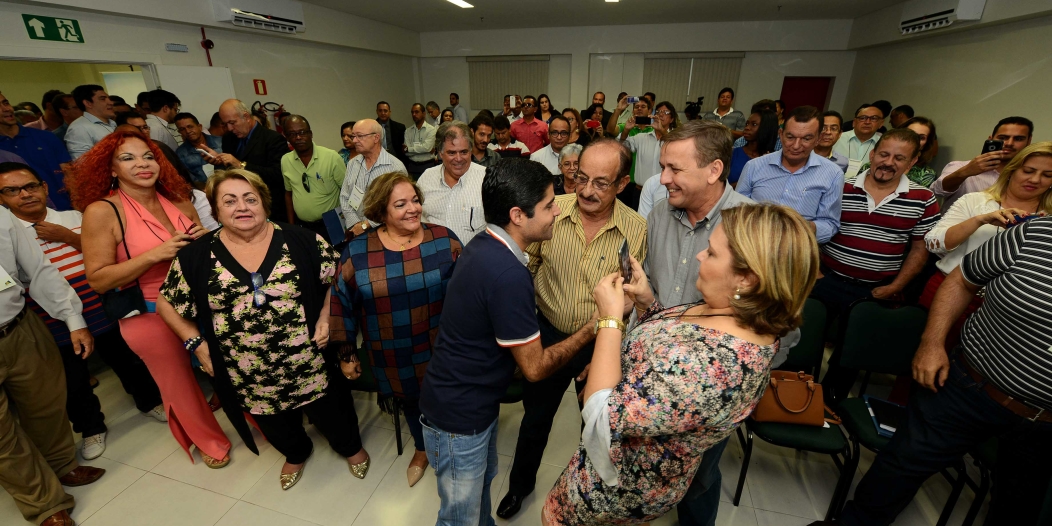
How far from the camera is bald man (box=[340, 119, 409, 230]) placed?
3.16m

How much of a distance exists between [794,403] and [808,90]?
33.5 ft

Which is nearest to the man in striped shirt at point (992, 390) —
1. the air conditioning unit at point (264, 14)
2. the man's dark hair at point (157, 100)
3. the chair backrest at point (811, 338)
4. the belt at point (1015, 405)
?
the belt at point (1015, 405)

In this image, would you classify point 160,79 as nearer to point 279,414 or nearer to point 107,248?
point 107,248

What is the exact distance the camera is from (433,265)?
1.96 m

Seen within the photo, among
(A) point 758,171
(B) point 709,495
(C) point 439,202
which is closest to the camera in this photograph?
(B) point 709,495

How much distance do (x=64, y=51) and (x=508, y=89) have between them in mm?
8346

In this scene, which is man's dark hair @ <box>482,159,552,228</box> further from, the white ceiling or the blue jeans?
the white ceiling

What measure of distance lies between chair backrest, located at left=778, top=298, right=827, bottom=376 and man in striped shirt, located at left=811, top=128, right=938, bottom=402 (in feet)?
0.41

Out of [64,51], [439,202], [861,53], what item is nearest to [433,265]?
[439,202]

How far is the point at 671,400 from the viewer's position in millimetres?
955

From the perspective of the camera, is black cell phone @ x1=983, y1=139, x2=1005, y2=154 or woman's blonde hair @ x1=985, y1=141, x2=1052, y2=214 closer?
woman's blonde hair @ x1=985, y1=141, x2=1052, y2=214

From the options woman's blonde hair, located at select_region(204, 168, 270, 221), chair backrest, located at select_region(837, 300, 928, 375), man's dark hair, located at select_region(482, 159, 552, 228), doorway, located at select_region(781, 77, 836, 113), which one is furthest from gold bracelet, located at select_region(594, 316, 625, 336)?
doorway, located at select_region(781, 77, 836, 113)

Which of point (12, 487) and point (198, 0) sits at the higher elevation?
point (198, 0)

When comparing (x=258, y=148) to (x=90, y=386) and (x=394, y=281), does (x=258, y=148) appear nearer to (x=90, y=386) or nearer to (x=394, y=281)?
(x=90, y=386)
